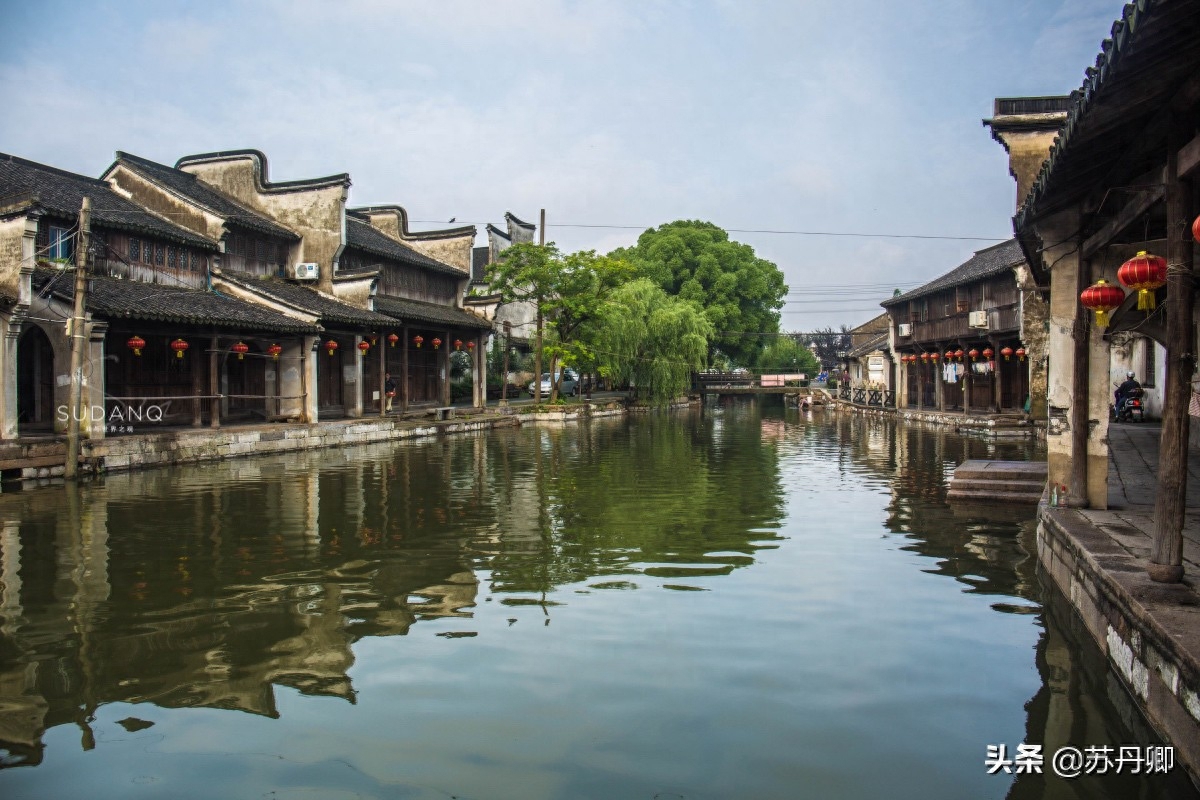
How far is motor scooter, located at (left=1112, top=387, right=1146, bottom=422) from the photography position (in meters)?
19.9

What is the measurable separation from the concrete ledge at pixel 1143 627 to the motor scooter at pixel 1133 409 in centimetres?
1535

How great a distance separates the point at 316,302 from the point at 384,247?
610cm

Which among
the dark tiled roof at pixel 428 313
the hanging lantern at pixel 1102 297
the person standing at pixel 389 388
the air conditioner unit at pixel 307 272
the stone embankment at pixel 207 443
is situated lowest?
the stone embankment at pixel 207 443

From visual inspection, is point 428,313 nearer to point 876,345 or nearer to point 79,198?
point 79,198

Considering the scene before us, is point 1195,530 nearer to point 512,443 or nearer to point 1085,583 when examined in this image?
point 1085,583

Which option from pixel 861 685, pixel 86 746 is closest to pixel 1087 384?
pixel 861 685

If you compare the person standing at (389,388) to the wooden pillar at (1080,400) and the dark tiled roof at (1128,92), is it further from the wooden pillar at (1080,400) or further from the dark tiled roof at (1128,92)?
the dark tiled roof at (1128,92)

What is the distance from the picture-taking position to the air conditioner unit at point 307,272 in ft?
82.8

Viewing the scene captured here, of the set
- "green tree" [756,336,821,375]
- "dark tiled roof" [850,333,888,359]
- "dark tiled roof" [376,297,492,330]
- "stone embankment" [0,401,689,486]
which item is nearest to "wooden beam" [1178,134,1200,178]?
"stone embankment" [0,401,689,486]

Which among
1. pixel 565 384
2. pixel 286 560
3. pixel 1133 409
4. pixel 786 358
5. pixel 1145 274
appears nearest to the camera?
pixel 1145 274

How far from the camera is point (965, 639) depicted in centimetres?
609

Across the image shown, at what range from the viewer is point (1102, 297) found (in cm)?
752

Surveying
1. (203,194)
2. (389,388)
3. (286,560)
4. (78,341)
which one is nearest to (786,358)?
(389,388)

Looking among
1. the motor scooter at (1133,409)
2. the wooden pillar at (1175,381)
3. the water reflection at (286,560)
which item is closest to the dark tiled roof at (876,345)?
the motor scooter at (1133,409)
